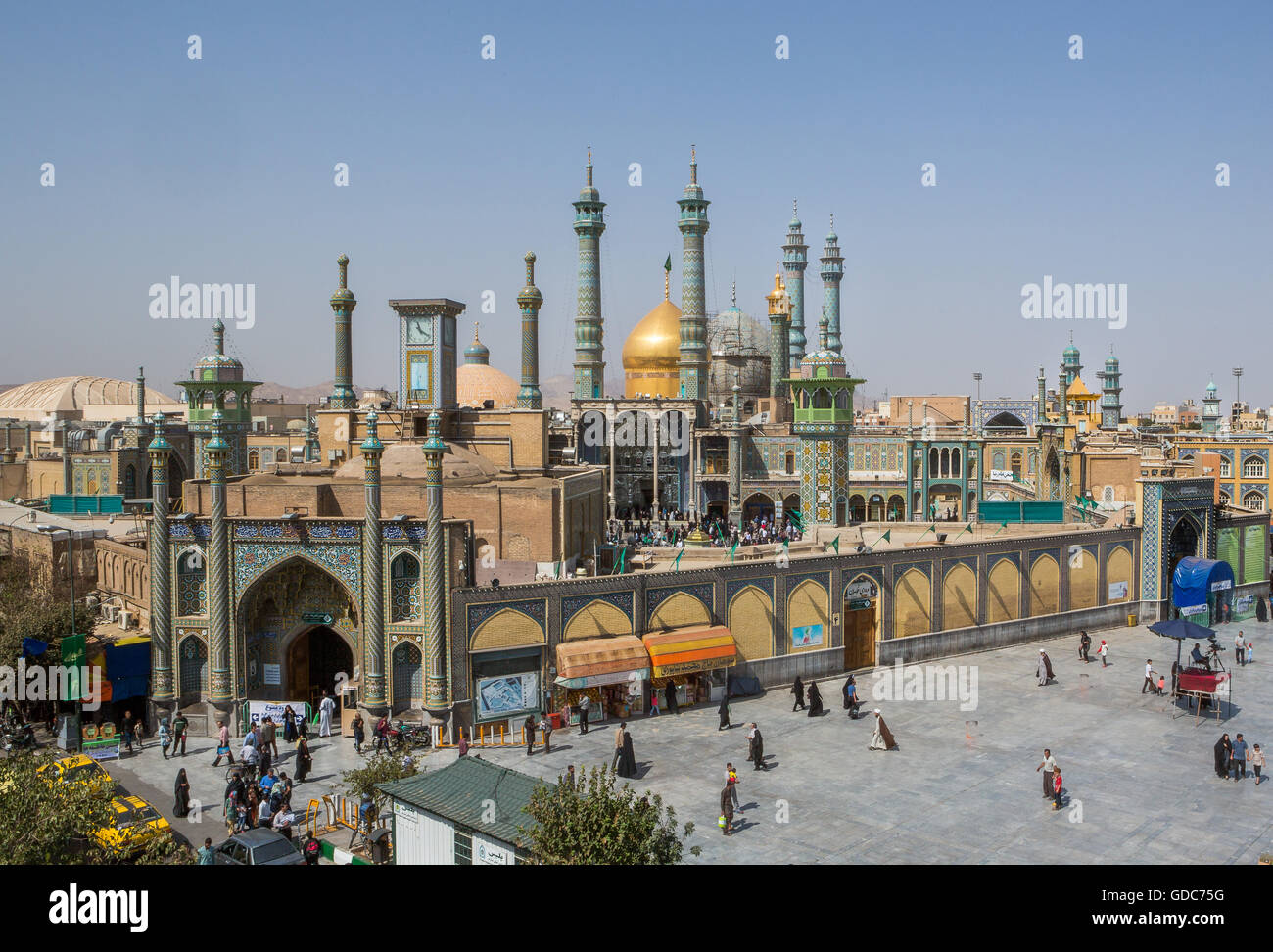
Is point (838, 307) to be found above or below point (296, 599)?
above

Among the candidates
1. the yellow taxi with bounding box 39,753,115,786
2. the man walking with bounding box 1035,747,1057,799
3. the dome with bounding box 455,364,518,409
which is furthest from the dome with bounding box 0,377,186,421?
the man walking with bounding box 1035,747,1057,799

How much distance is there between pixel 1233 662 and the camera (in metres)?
29.0

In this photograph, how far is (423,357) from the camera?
119 ft

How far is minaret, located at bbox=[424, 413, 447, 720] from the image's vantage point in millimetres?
21938

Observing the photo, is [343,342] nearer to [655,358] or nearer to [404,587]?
[404,587]

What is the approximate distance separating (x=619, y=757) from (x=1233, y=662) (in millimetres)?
18542

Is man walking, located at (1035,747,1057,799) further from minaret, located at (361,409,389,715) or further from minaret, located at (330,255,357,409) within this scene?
minaret, located at (330,255,357,409)

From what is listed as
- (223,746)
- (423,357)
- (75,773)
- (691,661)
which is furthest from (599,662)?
(423,357)

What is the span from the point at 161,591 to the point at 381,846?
10.2 metres

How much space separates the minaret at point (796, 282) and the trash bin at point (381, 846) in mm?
69938

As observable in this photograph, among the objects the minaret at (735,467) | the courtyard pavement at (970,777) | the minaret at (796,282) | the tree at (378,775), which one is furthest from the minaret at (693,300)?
the tree at (378,775)

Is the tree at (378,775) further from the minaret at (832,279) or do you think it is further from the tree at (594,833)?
the minaret at (832,279)

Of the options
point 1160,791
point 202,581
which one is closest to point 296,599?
point 202,581
